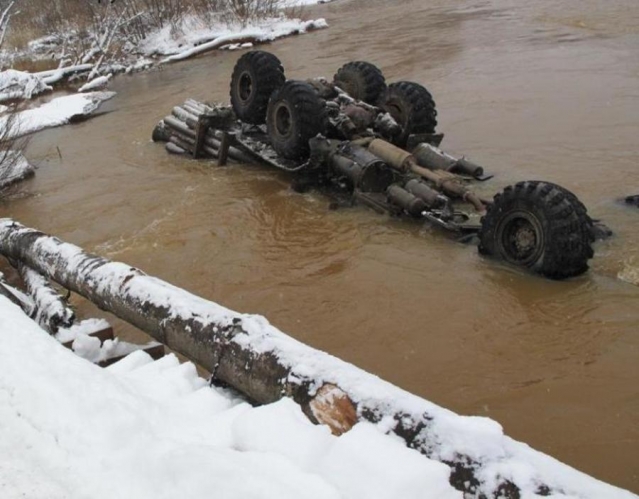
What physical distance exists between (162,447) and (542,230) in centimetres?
457

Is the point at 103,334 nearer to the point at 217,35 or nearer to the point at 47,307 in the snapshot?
the point at 47,307

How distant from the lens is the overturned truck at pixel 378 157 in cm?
602

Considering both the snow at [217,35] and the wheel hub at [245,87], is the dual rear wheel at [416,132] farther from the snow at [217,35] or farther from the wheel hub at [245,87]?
the snow at [217,35]

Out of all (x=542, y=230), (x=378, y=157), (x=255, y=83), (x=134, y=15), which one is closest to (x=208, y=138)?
(x=255, y=83)

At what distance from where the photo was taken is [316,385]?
2.83m

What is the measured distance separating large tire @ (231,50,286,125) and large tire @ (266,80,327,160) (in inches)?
21.9

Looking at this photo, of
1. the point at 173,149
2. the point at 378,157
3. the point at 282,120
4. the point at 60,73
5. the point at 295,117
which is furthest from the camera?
the point at 60,73

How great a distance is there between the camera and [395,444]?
2.41 metres

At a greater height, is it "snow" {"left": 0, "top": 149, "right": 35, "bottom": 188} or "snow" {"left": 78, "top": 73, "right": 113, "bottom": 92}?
"snow" {"left": 0, "top": 149, "right": 35, "bottom": 188}

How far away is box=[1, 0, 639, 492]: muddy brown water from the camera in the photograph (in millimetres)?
4738

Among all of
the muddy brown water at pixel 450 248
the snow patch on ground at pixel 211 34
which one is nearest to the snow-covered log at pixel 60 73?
the snow patch on ground at pixel 211 34

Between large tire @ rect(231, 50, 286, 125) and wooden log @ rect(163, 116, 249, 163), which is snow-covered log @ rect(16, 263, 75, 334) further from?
wooden log @ rect(163, 116, 249, 163)

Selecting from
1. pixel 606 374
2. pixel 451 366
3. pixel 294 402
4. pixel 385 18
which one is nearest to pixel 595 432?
pixel 606 374

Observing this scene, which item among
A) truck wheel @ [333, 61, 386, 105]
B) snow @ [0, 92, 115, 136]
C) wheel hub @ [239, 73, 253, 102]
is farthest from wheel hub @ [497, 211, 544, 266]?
snow @ [0, 92, 115, 136]
